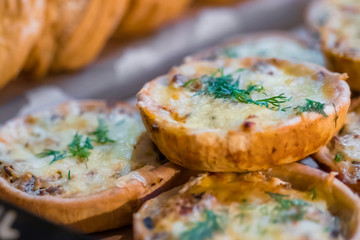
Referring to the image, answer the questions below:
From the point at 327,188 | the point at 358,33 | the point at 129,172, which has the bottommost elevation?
the point at 327,188

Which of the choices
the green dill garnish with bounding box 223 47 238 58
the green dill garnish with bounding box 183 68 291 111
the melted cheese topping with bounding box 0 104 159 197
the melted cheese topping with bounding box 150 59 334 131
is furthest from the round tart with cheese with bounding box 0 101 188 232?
the green dill garnish with bounding box 223 47 238 58

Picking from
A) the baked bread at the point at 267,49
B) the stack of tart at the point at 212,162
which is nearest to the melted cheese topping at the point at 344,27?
the baked bread at the point at 267,49

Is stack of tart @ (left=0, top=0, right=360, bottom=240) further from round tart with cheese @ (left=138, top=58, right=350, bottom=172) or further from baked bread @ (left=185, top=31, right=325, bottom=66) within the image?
baked bread @ (left=185, top=31, right=325, bottom=66)

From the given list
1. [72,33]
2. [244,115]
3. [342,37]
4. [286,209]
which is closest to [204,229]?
[286,209]

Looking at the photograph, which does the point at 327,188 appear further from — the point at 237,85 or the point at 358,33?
the point at 358,33

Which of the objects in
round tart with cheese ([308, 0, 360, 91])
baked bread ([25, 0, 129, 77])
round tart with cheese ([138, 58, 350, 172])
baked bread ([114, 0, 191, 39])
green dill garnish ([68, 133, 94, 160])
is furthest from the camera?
baked bread ([114, 0, 191, 39])

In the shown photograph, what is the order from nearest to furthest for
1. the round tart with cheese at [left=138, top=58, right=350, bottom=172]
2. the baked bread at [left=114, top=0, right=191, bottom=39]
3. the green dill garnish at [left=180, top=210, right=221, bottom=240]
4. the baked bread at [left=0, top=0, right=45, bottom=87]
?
the green dill garnish at [left=180, top=210, right=221, bottom=240], the round tart with cheese at [left=138, top=58, right=350, bottom=172], the baked bread at [left=0, top=0, right=45, bottom=87], the baked bread at [left=114, top=0, right=191, bottom=39]

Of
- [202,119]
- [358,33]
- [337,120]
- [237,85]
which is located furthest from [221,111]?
[358,33]

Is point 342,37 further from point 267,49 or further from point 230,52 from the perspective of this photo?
point 230,52
